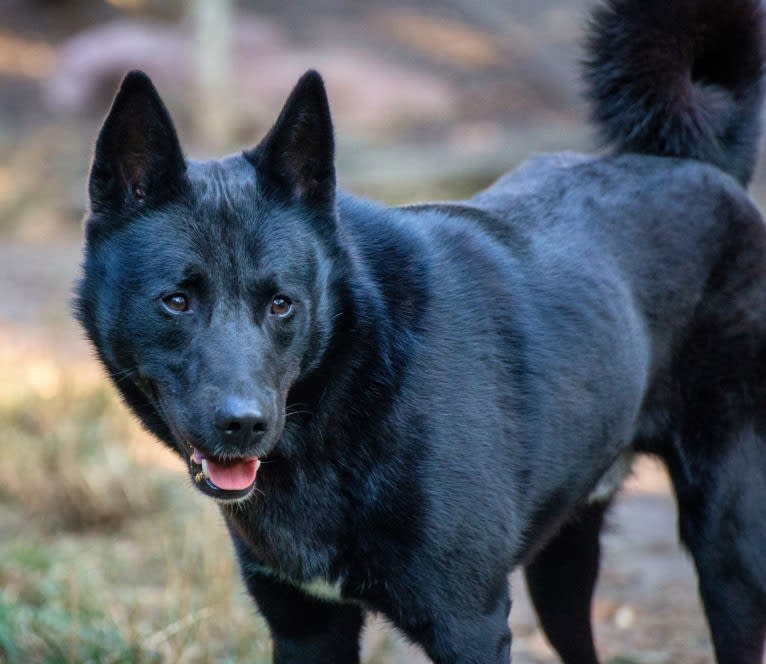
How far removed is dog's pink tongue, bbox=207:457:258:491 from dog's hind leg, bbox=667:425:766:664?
1.25 meters

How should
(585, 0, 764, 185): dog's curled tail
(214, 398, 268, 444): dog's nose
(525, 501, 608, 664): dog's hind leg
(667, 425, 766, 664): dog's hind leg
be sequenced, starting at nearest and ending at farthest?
(214, 398, 268, 444): dog's nose → (667, 425, 766, 664): dog's hind leg → (585, 0, 764, 185): dog's curled tail → (525, 501, 608, 664): dog's hind leg

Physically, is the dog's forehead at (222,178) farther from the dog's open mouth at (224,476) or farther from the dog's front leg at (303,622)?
the dog's front leg at (303,622)

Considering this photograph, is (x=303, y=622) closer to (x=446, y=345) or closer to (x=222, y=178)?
(x=446, y=345)

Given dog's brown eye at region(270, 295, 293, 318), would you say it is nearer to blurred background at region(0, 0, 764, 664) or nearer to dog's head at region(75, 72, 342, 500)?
dog's head at region(75, 72, 342, 500)

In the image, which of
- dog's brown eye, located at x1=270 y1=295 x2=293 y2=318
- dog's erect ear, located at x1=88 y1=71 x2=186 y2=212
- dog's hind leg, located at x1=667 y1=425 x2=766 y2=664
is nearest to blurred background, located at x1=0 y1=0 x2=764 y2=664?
dog's hind leg, located at x1=667 y1=425 x2=766 y2=664

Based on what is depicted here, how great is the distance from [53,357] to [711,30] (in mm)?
3911

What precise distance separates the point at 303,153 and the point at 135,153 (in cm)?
35

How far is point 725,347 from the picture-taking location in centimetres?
310

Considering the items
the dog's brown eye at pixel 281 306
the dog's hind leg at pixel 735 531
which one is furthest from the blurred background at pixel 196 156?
the dog's brown eye at pixel 281 306

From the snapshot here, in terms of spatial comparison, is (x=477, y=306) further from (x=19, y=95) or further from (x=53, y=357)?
(x=19, y=95)

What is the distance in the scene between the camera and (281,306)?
2.46 metres

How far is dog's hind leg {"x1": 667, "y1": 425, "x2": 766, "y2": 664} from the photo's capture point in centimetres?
308

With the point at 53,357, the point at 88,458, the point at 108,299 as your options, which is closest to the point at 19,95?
the point at 53,357

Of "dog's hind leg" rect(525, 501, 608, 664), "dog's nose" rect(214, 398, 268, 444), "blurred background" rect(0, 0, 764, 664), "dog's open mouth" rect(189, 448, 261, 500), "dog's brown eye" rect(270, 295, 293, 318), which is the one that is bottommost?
"blurred background" rect(0, 0, 764, 664)
